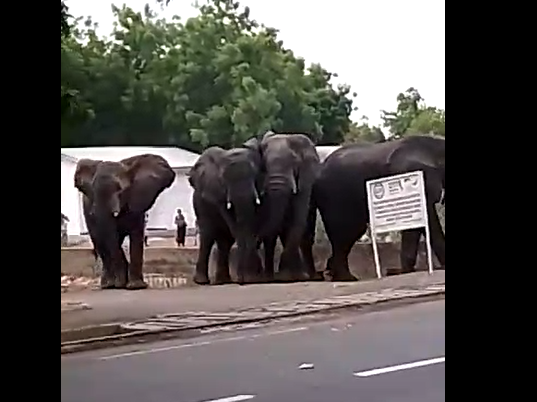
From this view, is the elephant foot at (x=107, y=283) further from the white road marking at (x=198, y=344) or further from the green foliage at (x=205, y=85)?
the white road marking at (x=198, y=344)

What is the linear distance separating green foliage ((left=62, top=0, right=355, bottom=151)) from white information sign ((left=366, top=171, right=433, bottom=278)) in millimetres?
890

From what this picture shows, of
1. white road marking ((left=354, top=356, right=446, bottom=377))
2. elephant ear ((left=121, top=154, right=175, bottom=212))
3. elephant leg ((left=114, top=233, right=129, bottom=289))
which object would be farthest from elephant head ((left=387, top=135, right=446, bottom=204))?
white road marking ((left=354, top=356, right=446, bottom=377))

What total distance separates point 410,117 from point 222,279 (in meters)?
1.80

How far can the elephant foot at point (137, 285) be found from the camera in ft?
19.9

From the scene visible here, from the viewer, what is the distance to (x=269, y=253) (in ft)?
21.1

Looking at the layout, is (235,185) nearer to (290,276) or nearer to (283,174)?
(283,174)

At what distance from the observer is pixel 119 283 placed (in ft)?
20.3

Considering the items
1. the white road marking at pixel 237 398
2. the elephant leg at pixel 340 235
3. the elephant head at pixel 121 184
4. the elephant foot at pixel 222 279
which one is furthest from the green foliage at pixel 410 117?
the white road marking at pixel 237 398

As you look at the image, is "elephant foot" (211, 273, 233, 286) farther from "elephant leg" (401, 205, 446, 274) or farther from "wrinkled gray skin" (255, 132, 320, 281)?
"elephant leg" (401, 205, 446, 274)

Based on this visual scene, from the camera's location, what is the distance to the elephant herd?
623 centimetres

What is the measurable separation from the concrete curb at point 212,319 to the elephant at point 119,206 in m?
1.53

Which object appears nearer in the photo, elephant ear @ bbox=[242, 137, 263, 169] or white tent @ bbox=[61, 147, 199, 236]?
white tent @ bbox=[61, 147, 199, 236]

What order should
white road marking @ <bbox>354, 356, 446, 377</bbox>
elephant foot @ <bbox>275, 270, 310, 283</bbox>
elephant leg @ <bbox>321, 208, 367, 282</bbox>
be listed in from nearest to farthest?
1. white road marking @ <bbox>354, 356, 446, 377</bbox>
2. elephant foot @ <bbox>275, 270, 310, 283</bbox>
3. elephant leg @ <bbox>321, 208, 367, 282</bbox>
